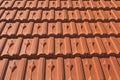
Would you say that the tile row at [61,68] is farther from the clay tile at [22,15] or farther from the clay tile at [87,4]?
the clay tile at [87,4]

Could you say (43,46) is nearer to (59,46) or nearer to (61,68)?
(59,46)

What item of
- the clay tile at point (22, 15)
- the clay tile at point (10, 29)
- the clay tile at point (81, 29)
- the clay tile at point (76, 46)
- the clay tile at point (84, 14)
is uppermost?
the clay tile at point (10, 29)

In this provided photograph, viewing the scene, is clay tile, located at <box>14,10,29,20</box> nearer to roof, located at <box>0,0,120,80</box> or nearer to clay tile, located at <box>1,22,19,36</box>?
roof, located at <box>0,0,120,80</box>

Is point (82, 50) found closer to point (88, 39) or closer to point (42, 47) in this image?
point (88, 39)

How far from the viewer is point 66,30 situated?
13.7ft

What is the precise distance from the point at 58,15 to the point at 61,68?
174 cm

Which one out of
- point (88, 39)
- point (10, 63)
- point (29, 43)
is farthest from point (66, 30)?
point (10, 63)

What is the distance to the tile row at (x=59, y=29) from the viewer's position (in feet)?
13.3

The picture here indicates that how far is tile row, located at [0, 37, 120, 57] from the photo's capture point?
3580 mm

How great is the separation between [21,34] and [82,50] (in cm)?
121

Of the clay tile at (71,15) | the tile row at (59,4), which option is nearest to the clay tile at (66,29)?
the clay tile at (71,15)

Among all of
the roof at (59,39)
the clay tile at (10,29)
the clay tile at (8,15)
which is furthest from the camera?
the clay tile at (8,15)

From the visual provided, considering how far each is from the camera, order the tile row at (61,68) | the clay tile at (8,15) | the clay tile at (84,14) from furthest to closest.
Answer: the clay tile at (84,14) → the clay tile at (8,15) → the tile row at (61,68)

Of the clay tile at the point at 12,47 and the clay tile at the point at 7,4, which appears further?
the clay tile at the point at 7,4
